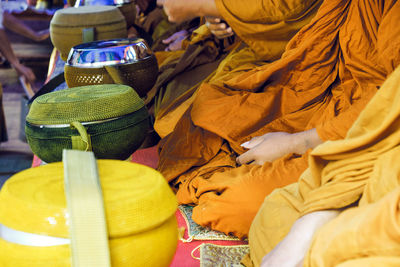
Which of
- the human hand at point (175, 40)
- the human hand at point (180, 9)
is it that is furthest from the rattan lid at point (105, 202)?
the human hand at point (175, 40)

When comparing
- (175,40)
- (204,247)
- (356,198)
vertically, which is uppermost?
(356,198)

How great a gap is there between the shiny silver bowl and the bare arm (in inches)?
8.7

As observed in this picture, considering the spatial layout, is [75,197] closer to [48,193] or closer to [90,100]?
[48,193]

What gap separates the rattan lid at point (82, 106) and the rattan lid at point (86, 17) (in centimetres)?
101

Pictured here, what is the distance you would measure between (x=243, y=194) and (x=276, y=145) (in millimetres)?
218

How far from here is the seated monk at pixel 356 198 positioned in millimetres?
978

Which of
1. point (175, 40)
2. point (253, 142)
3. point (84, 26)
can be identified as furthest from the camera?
point (175, 40)

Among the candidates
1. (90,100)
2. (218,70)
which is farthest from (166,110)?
(90,100)

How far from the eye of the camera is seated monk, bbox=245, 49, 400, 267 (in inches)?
38.5

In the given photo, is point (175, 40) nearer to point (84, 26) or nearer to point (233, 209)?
point (84, 26)

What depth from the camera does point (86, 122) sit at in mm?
1657

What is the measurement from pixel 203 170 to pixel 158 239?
3.13 ft

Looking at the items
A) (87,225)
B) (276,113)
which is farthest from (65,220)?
(276,113)

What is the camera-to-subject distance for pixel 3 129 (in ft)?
15.1
